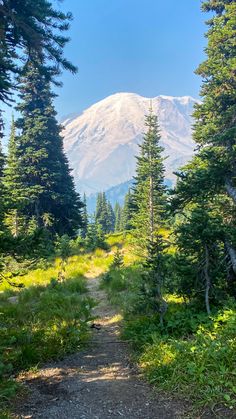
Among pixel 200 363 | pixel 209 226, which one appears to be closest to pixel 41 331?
pixel 200 363

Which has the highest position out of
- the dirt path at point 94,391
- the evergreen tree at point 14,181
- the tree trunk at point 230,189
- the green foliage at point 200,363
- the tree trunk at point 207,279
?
the evergreen tree at point 14,181

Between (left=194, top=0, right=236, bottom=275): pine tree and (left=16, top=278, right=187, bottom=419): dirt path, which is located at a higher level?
(left=194, top=0, right=236, bottom=275): pine tree

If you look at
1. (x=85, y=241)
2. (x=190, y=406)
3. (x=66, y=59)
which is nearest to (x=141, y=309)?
(x=190, y=406)

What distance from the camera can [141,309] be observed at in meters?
8.23

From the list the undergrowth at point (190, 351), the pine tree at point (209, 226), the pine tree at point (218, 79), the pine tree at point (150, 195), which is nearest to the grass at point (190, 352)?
the undergrowth at point (190, 351)

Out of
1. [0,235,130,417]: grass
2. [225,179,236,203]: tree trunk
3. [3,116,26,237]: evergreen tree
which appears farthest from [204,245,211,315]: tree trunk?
[3,116,26,237]: evergreen tree

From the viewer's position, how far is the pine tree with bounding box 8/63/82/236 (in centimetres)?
2519

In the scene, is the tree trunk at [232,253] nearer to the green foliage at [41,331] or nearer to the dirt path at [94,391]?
the dirt path at [94,391]

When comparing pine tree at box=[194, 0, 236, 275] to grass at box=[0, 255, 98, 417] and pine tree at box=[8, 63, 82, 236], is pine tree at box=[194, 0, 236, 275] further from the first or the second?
pine tree at box=[8, 63, 82, 236]

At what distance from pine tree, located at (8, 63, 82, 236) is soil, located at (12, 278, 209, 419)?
18.2 metres

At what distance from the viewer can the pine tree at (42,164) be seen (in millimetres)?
25188

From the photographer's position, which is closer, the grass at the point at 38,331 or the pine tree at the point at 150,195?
the grass at the point at 38,331

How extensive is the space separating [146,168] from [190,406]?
78.3ft

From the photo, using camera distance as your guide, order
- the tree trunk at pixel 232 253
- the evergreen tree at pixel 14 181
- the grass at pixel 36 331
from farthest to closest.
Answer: the evergreen tree at pixel 14 181, the tree trunk at pixel 232 253, the grass at pixel 36 331
